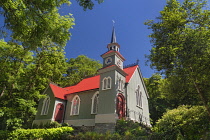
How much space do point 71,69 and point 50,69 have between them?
67.4 feet

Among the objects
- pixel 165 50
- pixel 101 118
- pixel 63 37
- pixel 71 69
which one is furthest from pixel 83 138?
pixel 71 69

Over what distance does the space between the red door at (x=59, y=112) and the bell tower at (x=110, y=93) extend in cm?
744

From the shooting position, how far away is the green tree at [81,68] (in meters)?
36.0

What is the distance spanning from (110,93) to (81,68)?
81.2ft

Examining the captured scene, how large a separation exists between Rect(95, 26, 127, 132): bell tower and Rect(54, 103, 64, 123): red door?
24.4 feet

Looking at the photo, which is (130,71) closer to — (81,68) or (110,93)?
(110,93)

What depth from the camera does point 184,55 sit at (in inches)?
410

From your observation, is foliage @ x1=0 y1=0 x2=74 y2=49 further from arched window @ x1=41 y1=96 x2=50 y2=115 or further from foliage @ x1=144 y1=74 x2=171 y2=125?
foliage @ x1=144 y1=74 x2=171 y2=125

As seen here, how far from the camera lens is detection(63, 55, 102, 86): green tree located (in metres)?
36.0

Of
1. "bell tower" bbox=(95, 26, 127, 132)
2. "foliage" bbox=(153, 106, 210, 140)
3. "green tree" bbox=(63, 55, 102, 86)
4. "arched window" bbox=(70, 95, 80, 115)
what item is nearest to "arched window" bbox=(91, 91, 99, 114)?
"bell tower" bbox=(95, 26, 127, 132)

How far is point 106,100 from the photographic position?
53.4ft

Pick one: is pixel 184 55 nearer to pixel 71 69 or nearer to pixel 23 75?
pixel 23 75

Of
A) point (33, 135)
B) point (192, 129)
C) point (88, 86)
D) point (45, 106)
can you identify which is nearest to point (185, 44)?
point (192, 129)

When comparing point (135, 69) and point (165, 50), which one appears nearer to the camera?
point (165, 50)
